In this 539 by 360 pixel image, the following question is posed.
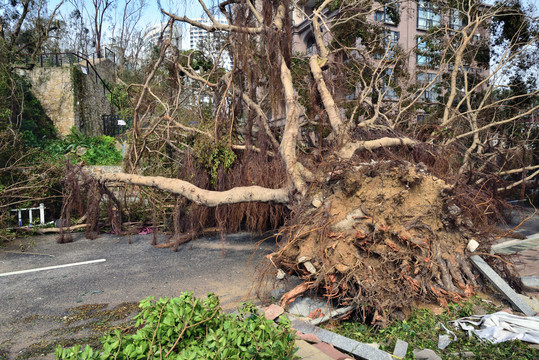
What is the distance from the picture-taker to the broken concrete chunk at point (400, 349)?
3385mm

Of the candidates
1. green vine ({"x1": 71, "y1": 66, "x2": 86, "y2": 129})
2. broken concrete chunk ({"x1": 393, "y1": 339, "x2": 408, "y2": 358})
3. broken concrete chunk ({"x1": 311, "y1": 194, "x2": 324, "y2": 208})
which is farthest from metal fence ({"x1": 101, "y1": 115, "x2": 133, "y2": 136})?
broken concrete chunk ({"x1": 393, "y1": 339, "x2": 408, "y2": 358})

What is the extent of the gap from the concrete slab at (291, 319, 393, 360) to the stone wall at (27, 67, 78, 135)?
18486 millimetres

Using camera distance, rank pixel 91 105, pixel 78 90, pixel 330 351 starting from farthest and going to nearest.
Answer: pixel 91 105, pixel 78 90, pixel 330 351

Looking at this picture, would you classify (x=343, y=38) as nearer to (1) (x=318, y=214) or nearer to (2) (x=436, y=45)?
(2) (x=436, y=45)

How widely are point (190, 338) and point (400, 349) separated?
6.71ft

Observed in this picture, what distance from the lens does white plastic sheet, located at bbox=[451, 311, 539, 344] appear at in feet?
11.5

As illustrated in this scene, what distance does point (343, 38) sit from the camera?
12484 mm

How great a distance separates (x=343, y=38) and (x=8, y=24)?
19637mm

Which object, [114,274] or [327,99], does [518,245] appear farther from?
[114,274]

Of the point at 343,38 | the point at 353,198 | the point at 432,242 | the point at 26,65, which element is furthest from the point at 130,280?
the point at 26,65

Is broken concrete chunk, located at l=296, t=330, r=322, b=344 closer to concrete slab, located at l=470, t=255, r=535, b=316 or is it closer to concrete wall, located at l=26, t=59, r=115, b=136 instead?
concrete slab, located at l=470, t=255, r=535, b=316

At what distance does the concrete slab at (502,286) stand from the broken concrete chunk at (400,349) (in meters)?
1.67

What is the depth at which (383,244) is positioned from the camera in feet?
15.1

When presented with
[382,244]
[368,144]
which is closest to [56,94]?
[368,144]
